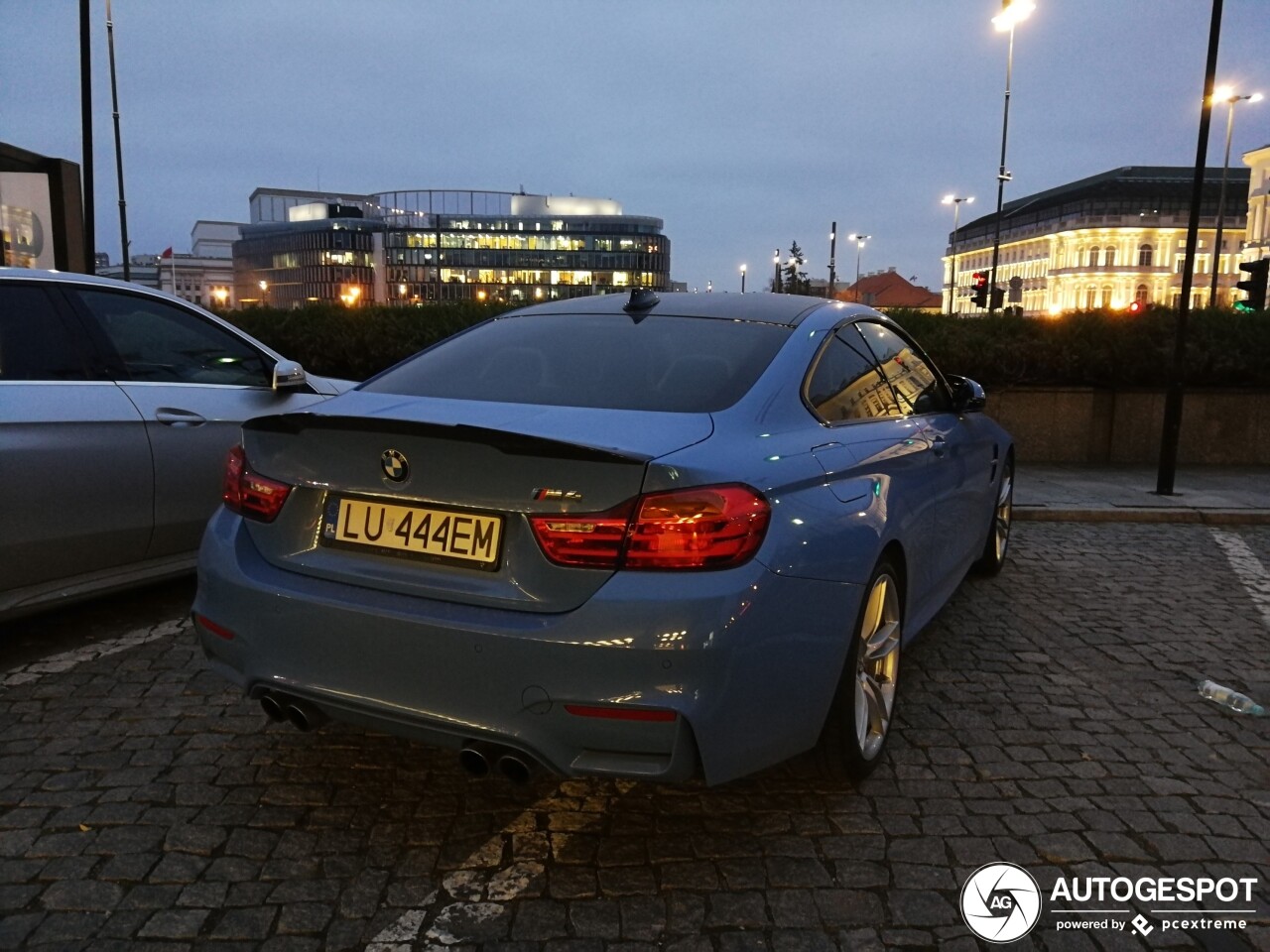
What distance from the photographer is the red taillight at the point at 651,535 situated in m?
2.39

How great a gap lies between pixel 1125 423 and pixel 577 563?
11085 millimetres

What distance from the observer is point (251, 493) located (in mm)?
2895

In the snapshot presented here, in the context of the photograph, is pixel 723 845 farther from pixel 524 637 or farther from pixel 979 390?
pixel 979 390

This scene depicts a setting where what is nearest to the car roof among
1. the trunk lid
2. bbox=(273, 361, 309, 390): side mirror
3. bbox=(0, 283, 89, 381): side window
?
the trunk lid

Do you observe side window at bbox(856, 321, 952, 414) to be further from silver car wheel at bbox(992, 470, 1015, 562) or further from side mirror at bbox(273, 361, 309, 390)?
side mirror at bbox(273, 361, 309, 390)

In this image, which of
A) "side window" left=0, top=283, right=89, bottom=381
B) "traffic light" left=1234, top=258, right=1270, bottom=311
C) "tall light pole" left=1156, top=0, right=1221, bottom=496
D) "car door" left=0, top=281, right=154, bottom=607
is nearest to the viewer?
"car door" left=0, top=281, right=154, bottom=607

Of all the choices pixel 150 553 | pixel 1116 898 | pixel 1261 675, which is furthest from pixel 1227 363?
pixel 150 553

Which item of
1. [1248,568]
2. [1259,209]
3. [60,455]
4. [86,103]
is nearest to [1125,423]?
[1248,568]

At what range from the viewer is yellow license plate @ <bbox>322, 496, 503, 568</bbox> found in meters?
2.51

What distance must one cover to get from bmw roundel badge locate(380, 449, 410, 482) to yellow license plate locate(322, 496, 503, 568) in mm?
81

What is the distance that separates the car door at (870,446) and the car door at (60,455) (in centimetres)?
309

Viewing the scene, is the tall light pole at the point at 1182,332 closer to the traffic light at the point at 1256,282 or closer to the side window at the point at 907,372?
the side window at the point at 907,372

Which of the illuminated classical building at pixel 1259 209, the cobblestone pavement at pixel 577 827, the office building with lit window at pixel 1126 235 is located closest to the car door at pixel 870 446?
the cobblestone pavement at pixel 577 827

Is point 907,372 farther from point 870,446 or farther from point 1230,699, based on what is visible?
point 1230,699
